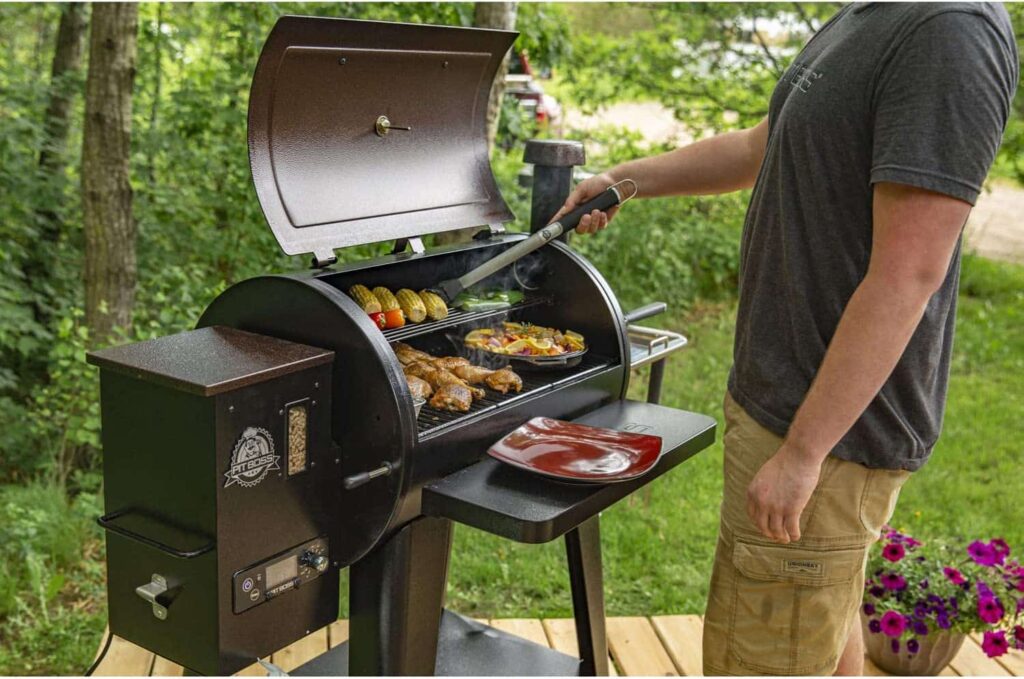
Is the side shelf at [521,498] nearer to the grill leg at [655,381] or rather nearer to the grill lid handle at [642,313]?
the grill lid handle at [642,313]

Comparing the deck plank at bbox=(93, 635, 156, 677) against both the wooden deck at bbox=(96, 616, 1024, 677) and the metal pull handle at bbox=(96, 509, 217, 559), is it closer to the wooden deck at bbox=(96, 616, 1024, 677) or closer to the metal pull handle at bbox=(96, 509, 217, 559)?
the wooden deck at bbox=(96, 616, 1024, 677)

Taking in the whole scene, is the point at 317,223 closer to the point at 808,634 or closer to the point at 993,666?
the point at 808,634

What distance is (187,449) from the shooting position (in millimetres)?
1806

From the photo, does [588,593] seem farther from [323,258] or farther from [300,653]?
[323,258]

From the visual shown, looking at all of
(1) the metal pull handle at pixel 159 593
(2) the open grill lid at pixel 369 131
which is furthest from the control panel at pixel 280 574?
(2) the open grill lid at pixel 369 131

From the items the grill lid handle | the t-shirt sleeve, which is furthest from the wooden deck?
the t-shirt sleeve

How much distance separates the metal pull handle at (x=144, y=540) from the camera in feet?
5.93

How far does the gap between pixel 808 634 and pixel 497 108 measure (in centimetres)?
258

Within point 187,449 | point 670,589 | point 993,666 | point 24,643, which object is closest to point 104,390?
point 187,449

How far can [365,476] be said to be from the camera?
1895mm

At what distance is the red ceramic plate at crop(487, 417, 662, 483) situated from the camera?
2.02m

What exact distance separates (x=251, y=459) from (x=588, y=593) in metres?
1.09

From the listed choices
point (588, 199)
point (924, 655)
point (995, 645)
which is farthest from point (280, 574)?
point (995, 645)

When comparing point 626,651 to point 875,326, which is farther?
point 626,651
